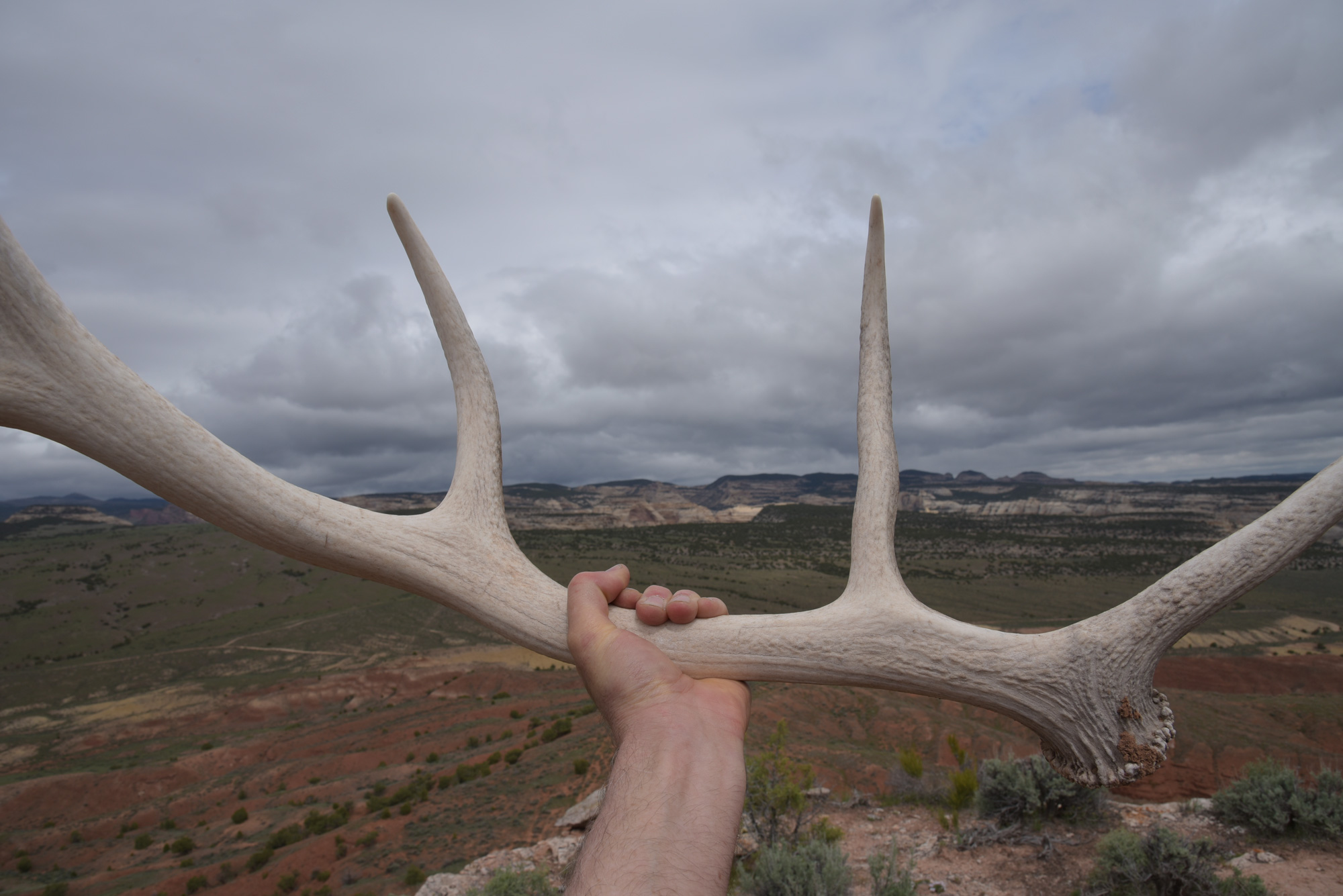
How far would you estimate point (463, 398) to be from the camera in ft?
8.70

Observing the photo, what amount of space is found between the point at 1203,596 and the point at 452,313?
10.2ft

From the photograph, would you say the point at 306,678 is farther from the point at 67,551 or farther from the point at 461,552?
the point at 67,551

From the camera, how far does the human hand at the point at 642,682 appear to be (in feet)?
6.97

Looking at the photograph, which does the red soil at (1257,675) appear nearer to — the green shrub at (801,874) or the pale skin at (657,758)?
the green shrub at (801,874)

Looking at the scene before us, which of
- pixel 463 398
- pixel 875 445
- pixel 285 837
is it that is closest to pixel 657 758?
pixel 875 445

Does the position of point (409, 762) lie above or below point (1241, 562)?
below

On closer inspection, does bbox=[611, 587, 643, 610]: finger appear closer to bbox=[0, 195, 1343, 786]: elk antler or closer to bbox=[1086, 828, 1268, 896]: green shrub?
bbox=[0, 195, 1343, 786]: elk antler

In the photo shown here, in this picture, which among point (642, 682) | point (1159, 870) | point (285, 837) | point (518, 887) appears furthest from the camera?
point (285, 837)

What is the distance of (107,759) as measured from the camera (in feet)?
113

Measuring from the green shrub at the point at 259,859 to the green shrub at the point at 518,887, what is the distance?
44.5 feet

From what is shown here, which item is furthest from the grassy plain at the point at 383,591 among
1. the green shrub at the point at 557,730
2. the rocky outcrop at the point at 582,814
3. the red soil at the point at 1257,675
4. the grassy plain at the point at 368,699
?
the rocky outcrop at the point at 582,814

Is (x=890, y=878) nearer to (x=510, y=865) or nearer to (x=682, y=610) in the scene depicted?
(x=510, y=865)

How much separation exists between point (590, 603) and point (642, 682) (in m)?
0.40

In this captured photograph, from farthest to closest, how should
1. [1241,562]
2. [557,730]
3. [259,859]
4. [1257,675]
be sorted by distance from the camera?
[1257,675]
[557,730]
[259,859]
[1241,562]
